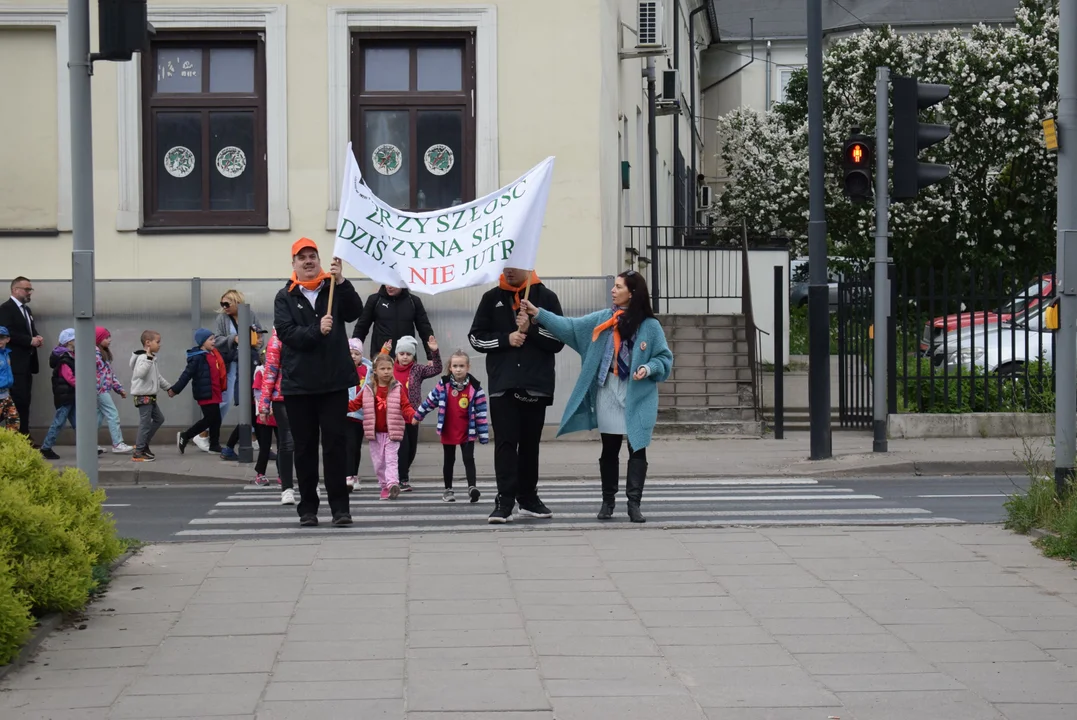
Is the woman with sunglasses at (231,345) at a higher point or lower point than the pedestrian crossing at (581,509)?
higher

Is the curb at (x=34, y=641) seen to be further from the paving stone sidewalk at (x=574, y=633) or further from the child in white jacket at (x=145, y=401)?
the child in white jacket at (x=145, y=401)

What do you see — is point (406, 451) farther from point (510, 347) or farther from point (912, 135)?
point (912, 135)

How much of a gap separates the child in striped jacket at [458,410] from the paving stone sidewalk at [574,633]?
3378 mm

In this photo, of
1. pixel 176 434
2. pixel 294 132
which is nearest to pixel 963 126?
pixel 294 132

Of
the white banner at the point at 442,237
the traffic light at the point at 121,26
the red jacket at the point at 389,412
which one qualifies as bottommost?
the red jacket at the point at 389,412

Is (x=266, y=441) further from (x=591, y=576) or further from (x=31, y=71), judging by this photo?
(x=31, y=71)

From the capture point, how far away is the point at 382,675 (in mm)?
5867

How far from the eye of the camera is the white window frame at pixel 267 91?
1878cm

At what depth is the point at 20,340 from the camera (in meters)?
16.3

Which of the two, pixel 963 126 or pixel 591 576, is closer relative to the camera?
pixel 591 576

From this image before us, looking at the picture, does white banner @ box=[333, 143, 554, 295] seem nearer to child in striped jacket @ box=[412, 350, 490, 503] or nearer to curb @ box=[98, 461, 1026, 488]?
child in striped jacket @ box=[412, 350, 490, 503]

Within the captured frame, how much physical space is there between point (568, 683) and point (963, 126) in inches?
1191

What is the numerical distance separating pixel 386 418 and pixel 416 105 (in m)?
7.75

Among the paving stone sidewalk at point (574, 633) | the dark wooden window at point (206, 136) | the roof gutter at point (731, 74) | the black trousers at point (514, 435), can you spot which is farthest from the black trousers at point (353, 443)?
the roof gutter at point (731, 74)
